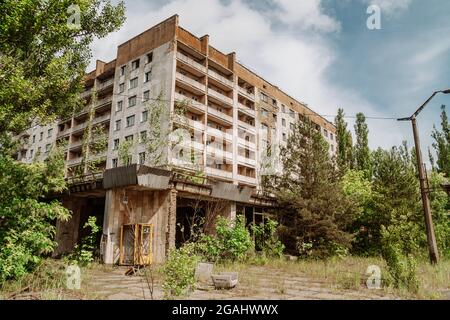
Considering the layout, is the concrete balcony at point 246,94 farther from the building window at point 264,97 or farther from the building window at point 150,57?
the building window at point 150,57

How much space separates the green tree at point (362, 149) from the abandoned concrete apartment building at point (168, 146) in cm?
503

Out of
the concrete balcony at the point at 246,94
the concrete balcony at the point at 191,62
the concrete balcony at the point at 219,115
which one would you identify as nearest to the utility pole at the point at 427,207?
the concrete balcony at the point at 219,115

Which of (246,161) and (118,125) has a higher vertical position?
(118,125)

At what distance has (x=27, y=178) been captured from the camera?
948 centimetres

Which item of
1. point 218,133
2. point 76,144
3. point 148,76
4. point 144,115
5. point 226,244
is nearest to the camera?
point 226,244

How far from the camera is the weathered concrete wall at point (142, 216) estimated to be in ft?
48.2

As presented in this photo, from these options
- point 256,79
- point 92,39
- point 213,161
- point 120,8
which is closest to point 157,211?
point 92,39

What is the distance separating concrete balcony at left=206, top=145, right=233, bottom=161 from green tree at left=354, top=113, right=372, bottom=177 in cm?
1329

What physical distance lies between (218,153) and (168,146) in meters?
8.08

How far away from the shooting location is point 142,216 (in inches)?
606

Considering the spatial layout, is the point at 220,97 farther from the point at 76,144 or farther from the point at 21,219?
the point at 21,219

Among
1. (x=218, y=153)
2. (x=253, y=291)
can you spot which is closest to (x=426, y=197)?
(x=253, y=291)

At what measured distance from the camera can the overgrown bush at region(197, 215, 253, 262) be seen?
15.0m

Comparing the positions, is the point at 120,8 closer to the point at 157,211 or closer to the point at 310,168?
the point at 157,211
